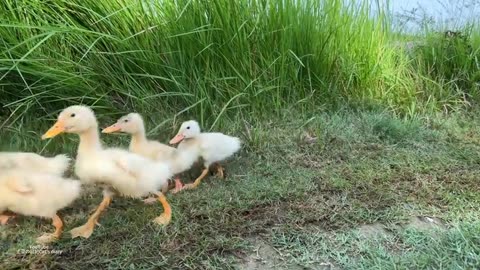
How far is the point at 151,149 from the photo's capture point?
1822 millimetres

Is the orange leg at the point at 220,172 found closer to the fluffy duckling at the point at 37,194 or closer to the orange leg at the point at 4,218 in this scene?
the fluffy duckling at the point at 37,194

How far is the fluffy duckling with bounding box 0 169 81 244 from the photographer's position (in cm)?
146

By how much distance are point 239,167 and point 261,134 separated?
0.26 metres

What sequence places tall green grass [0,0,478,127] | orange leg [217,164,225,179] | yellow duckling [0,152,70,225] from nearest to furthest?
yellow duckling [0,152,70,225] → orange leg [217,164,225,179] → tall green grass [0,0,478,127]

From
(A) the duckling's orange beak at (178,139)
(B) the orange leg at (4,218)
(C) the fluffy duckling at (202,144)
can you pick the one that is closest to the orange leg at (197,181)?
(C) the fluffy duckling at (202,144)

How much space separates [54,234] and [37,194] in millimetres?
122

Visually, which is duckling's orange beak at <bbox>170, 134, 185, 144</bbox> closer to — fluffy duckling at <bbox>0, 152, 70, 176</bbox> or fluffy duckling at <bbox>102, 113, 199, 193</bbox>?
fluffy duckling at <bbox>102, 113, 199, 193</bbox>

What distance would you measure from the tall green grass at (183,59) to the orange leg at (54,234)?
77 cm

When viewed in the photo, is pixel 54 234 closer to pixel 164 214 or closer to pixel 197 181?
pixel 164 214

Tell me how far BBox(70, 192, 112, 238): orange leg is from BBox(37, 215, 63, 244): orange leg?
34 mm

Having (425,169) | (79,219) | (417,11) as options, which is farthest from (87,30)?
(417,11)

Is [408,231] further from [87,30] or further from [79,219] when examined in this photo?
[87,30]

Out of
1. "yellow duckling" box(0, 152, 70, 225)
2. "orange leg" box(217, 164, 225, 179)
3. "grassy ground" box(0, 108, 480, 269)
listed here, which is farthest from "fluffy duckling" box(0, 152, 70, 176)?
"orange leg" box(217, 164, 225, 179)

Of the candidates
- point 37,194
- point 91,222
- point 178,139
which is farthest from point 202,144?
point 37,194
